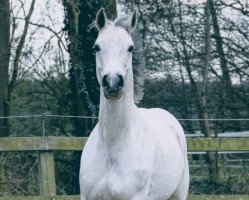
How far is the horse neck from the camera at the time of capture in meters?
5.24

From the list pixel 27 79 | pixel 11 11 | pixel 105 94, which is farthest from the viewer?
pixel 27 79

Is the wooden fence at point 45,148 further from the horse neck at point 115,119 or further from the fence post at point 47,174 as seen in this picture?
the horse neck at point 115,119

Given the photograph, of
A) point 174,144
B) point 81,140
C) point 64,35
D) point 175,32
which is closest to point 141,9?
point 175,32

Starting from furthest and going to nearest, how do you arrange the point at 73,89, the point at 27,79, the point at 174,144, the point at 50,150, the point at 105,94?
the point at 27,79 < the point at 73,89 < the point at 50,150 < the point at 174,144 < the point at 105,94

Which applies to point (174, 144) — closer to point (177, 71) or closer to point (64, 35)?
point (64, 35)

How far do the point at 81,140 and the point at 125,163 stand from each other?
352 centimetres

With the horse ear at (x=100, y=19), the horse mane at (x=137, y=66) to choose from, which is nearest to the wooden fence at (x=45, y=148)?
the horse mane at (x=137, y=66)

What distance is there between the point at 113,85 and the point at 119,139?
65 centimetres

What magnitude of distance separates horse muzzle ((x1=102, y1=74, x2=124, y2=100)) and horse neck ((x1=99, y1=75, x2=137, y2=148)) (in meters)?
0.29

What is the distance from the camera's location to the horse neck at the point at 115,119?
5.24m

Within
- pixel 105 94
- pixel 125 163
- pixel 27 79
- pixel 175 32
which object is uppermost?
pixel 175 32

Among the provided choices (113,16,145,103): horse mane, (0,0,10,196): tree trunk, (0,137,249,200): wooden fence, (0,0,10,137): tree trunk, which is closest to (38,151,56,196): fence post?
(0,137,249,200): wooden fence

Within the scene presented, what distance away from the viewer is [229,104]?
17234 millimetres

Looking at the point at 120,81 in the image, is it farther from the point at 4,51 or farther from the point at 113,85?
the point at 4,51
